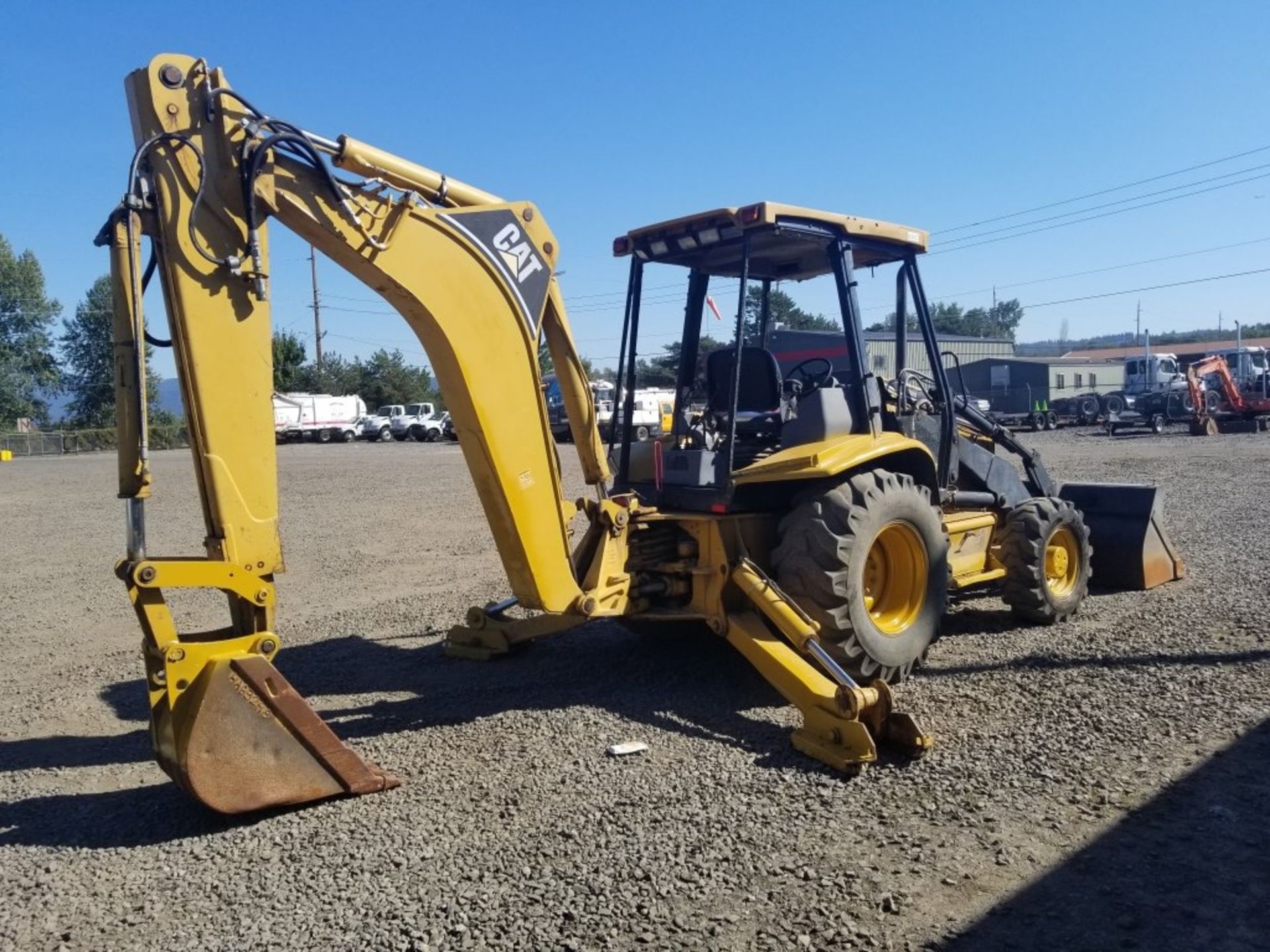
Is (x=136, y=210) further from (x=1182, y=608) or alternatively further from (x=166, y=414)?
(x=166, y=414)

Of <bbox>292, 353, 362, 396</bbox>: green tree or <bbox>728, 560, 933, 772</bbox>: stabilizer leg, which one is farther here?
<bbox>292, 353, 362, 396</bbox>: green tree

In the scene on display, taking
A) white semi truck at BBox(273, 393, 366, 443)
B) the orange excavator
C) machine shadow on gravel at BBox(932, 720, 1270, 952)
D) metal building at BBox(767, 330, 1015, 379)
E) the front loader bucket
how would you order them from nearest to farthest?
1. machine shadow on gravel at BBox(932, 720, 1270, 952)
2. metal building at BBox(767, 330, 1015, 379)
3. the front loader bucket
4. the orange excavator
5. white semi truck at BBox(273, 393, 366, 443)

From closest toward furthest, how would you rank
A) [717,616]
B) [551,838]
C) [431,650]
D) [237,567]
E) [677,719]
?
[551,838] → [237,567] → [677,719] → [717,616] → [431,650]

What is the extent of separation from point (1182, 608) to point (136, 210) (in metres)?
7.28

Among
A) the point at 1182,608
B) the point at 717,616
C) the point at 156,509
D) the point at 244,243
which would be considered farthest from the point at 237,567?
the point at 156,509

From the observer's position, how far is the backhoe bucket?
4094 mm

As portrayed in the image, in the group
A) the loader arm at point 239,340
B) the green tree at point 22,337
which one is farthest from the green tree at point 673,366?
the green tree at point 22,337

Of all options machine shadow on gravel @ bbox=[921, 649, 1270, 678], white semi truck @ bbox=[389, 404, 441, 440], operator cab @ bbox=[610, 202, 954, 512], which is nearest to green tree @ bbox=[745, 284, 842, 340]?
operator cab @ bbox=[610, 202, 954, 512]

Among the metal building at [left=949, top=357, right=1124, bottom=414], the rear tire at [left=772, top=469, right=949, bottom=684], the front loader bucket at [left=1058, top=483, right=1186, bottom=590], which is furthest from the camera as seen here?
the metal building at [left=949, top=357, right=1124, bottom=414]

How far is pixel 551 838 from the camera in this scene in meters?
4.09

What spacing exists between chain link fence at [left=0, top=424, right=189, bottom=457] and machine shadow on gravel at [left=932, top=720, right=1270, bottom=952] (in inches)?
1917

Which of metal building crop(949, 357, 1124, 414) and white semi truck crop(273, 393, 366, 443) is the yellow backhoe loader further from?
white semi truck crop(273, 393, 366, 443)

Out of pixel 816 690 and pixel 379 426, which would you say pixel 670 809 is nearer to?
pixel 816 690

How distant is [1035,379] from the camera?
52062 mm
